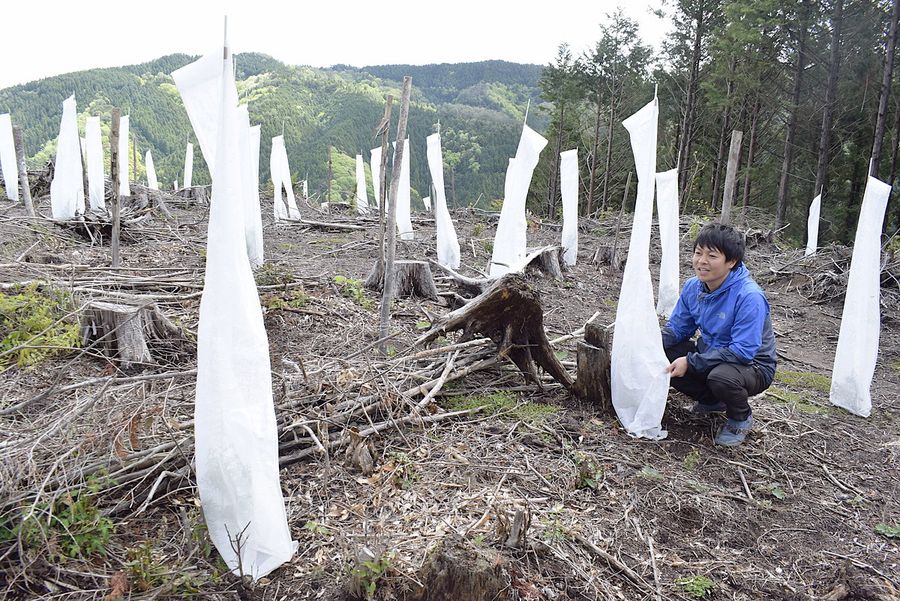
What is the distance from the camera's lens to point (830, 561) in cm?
217

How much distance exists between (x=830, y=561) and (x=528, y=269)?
571 cm

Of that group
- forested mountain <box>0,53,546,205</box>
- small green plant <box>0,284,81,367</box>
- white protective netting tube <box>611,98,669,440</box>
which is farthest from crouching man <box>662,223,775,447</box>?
forested mountain <box>0,53,546,205</box>

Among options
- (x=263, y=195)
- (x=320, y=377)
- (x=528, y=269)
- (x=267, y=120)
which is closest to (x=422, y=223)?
(x=528, y=269)

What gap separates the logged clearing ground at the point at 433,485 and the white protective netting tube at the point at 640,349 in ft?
0.45

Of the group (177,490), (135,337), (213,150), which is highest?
(213,150)

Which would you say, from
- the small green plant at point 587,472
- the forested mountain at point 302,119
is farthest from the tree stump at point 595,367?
the forested mountain at point 302,119

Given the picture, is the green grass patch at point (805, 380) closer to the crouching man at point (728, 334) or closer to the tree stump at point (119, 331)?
the crouching man at point (728, 334)

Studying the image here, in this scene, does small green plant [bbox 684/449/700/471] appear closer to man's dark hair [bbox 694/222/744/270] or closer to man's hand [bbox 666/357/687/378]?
man's hand [bbox 666/357/687/378]

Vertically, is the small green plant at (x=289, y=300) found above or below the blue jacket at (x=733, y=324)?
below

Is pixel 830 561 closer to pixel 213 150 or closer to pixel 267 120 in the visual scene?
pixel 213 150

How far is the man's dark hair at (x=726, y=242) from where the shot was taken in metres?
2.81

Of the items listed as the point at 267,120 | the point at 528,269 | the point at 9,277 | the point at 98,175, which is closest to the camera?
the point at 9,277

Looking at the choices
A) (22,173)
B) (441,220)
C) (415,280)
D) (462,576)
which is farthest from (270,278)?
(22,173)

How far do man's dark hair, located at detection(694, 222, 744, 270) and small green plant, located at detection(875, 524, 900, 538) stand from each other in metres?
1.37
